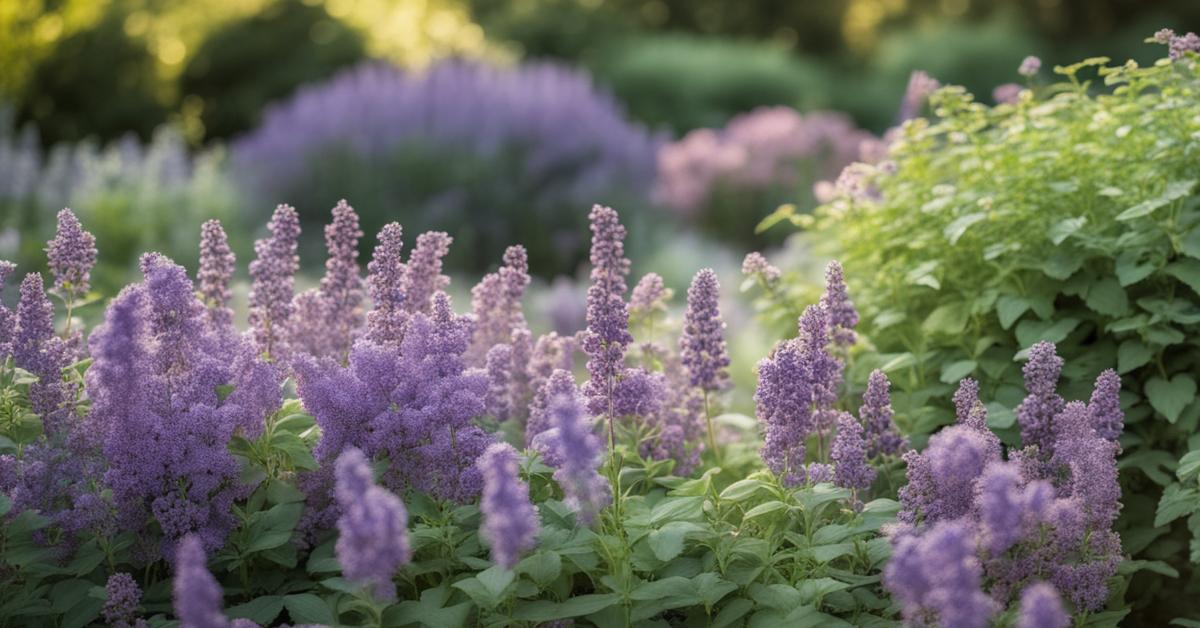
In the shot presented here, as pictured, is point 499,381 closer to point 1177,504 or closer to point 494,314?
point 494,314

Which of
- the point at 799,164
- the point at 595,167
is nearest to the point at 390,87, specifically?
the point at 595,167

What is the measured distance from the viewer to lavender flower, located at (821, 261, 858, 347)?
2922mm

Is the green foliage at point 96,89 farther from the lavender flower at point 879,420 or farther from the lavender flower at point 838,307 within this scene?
the lavender flower at point 879,420

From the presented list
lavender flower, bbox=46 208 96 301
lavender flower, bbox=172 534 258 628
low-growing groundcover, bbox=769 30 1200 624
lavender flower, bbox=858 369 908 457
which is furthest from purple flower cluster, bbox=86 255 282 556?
low-growing groundcover, bbox=769 30 1200 624

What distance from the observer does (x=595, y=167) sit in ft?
31.1

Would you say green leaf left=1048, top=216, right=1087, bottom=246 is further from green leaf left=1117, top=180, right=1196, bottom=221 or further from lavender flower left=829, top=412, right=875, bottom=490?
lavender flower left=829, top=412, right=875, bottom=490

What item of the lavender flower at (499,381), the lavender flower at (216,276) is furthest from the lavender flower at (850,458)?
the lavender flower at (216,276)

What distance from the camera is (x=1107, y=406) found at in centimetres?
270

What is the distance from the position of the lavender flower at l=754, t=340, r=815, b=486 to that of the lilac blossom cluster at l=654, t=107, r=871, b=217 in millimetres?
7110

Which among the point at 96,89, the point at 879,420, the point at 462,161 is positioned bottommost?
the point at 879,420

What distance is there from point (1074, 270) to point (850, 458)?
125 centimetres

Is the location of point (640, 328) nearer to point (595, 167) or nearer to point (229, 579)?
point (229, 579)

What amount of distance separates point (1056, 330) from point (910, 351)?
48cm

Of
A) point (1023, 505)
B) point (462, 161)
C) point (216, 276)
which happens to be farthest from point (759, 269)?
point (462, 161)
